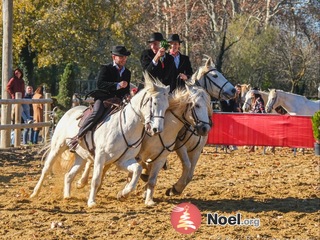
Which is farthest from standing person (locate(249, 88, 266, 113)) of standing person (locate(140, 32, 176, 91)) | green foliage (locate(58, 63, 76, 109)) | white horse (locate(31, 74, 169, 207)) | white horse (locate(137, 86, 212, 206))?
white horse (locate(31, 74, 169, 207))

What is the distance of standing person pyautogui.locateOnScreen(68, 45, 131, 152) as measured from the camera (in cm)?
994

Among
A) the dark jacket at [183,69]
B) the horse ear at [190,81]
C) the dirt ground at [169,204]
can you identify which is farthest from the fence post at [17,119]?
the horse ear at [190,81]

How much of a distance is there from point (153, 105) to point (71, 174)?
2168 mm

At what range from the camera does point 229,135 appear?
725 inches

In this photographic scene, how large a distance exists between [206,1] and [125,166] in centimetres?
3851

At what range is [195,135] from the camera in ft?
34.7

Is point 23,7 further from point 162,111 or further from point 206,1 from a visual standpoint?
point 162,111

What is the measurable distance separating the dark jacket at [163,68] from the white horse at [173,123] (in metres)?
0.65

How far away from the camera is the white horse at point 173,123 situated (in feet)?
32.2

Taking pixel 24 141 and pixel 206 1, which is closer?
pixel 24 141

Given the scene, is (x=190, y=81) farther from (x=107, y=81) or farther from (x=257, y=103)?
(x=257, y=103)

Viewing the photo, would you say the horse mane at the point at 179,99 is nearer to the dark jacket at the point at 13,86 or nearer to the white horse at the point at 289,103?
the dark jacket at the point at 13,86

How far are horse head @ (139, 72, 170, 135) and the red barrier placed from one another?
8345 mm

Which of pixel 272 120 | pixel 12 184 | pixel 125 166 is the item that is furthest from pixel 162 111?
pixel 272 120
